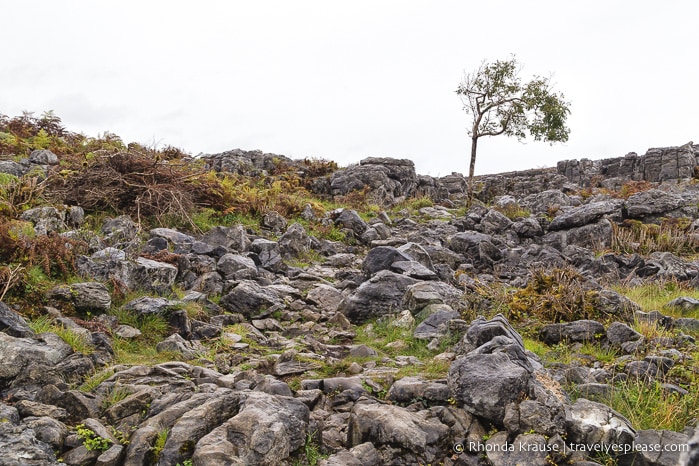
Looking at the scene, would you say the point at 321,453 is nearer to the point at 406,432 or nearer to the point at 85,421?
the point at 406,432

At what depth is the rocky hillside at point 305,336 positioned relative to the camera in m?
3.97

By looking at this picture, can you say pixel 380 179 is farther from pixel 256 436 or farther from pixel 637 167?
pixel 256 436

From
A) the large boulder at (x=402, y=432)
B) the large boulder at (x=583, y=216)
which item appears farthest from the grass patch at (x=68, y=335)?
the large boulder at (x=583, y=216)

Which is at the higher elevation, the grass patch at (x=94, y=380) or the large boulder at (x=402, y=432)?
the grass patch at (x=94, y=380)

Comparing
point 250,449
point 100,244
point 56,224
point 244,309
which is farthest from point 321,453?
point 56,224

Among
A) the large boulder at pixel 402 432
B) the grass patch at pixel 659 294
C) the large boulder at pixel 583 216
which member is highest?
the large boulder at pixel 583 216

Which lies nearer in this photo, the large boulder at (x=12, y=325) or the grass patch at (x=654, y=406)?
the grass patch at (x=654, y=406)

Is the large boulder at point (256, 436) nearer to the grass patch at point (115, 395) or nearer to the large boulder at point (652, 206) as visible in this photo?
the grass patch at point (115, 395)

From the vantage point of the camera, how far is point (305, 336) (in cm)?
733

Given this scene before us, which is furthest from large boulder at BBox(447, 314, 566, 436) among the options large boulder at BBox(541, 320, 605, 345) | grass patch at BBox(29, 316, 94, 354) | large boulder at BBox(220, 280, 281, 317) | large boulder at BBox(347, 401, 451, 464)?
large boulder at BBox(220, 280, 281, 317)

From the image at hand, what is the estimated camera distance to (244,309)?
26.7 feet

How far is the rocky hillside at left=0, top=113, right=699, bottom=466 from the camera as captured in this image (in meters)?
3.97

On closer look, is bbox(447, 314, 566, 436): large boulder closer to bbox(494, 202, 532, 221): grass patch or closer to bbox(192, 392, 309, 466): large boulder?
bbox(192, 392, 309, 466): large boulder

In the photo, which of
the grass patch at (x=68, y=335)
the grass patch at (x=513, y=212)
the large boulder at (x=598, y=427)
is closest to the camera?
the large boulder at (x=598, y=427)
